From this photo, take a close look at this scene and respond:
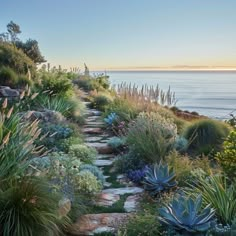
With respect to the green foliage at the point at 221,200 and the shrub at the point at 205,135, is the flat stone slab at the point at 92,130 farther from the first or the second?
the green foliage at the point at 221,200

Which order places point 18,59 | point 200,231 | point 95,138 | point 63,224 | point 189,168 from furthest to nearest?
point 18,59 → point 95,138 → point 189,168 → point 63,224 → point 200,231

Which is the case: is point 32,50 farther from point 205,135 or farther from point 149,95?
point 205,135

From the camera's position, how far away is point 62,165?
4.41 meters

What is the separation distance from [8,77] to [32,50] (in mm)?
9662

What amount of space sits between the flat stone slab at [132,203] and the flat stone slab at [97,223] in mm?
179

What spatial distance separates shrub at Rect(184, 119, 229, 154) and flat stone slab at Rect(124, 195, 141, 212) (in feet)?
7.94

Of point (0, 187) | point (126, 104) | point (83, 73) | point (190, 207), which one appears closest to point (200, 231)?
point (190, 207)

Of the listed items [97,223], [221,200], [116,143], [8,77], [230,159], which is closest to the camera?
[221,200]

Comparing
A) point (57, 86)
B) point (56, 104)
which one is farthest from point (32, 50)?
point (56, 104)

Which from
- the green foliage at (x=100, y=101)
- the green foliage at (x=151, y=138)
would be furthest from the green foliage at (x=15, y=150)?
the green foliage at (x=100, y=101)

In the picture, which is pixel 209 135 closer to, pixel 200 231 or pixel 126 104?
pixel 126 104

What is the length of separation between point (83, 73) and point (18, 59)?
7.75 m

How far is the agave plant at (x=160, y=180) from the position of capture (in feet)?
14.8

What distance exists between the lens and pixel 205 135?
700cm
